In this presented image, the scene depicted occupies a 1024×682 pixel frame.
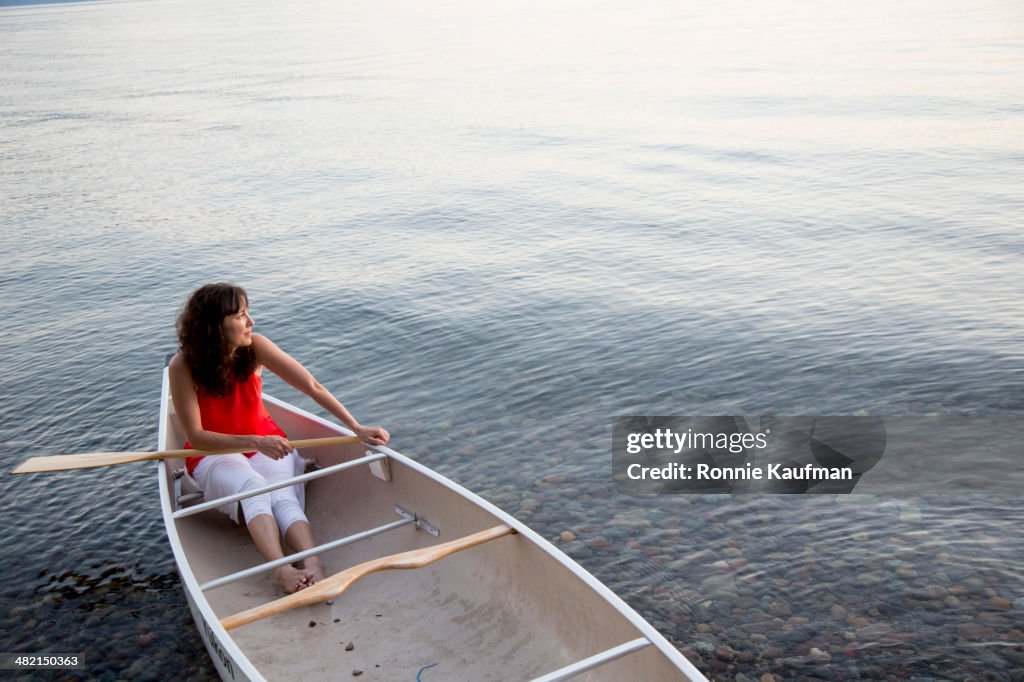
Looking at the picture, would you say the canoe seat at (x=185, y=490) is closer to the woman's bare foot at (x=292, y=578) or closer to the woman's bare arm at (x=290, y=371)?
the woman's bare arm at (x=290, y=371)

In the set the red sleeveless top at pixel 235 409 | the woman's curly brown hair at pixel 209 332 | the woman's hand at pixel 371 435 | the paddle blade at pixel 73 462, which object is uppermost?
the woman's curly brown hair at pixel 209 332

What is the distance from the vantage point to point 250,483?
7.30 metres

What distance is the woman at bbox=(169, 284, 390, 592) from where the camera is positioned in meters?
6.74

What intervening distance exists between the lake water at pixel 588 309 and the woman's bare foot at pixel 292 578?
79 centimetres

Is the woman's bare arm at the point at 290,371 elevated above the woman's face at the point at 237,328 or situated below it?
below

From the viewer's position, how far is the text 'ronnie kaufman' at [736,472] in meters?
8.63

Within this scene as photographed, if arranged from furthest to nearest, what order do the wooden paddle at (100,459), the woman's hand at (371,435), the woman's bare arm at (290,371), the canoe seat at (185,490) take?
the canoe seat at (185,490), the wooden paddle at (100,459), the woman's hand at (371,435), the woman's bare arm at (290,371)

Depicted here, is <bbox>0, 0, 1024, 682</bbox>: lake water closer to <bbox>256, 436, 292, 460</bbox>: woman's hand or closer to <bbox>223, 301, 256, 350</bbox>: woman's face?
<bbox>256, 436, 292, 460</bbox>: woman's hand

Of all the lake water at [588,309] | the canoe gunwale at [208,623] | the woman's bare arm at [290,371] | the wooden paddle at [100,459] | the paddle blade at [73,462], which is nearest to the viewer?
the canoe gunwale at [208,623]

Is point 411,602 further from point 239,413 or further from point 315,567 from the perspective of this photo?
point 239,413

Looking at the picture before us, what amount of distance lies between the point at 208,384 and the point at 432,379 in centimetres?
484

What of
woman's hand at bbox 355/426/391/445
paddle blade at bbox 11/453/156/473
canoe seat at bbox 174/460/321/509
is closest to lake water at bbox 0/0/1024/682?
canoe seat at bbox 174/460/321/509

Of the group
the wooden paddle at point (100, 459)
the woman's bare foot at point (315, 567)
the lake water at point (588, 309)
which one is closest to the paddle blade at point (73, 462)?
the wooden paddle at point (100, 459)

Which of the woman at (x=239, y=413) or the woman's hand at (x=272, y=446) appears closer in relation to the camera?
the woman at (x=239, y=413)
